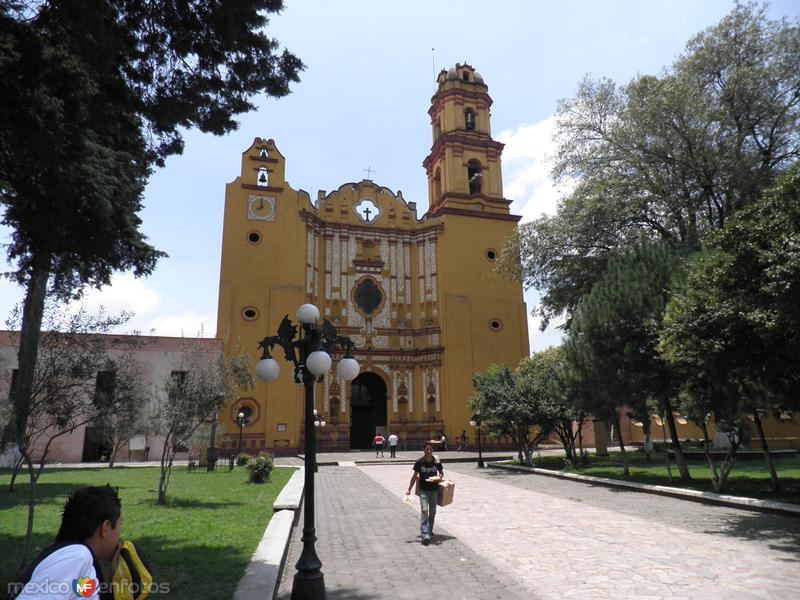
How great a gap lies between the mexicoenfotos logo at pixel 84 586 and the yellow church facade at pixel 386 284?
26192 mm

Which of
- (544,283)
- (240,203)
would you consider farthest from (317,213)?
(544,283)

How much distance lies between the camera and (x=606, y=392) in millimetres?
14258

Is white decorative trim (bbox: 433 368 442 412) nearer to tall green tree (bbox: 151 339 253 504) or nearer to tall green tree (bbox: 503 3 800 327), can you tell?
tall green tree (bbox: 503 3 800 327)

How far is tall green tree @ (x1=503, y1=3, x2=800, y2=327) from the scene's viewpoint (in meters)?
15.6

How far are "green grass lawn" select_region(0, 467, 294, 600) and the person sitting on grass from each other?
315 cm

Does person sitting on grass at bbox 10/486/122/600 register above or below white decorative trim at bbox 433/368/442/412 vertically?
below

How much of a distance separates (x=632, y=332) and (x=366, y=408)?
826 inches

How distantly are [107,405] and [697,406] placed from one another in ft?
38.5

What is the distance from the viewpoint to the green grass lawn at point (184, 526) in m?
5.52

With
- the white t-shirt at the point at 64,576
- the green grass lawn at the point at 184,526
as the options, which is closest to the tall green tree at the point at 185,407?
the green grass lawn at the point at 184,526

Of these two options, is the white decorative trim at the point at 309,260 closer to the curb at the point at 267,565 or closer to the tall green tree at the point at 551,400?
the tall green tree at the point at 551,400

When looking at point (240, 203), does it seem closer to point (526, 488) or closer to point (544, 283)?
point (544, 283)

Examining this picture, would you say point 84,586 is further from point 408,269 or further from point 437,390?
point 408,269

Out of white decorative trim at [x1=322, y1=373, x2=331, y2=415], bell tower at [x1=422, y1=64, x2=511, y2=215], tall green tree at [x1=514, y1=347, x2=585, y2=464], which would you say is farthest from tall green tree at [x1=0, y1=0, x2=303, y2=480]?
bell tower at [x1=422, y1=64, x2=511, y2=215]
